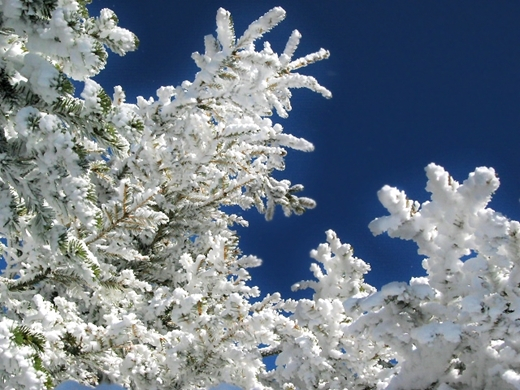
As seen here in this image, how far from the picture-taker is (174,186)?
699 centimetres

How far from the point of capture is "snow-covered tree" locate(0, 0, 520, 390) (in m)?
3.08

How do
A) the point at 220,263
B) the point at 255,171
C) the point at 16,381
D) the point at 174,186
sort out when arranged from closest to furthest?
the point at 16,381
the point at 220,263
the point at 174,186
the point at 255,171

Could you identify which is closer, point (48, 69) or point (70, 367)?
point (48, 69)

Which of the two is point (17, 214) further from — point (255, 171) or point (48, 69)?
point (255, 171)

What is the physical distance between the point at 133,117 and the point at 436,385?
314 cm

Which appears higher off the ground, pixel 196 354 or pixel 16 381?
pixel 196 354

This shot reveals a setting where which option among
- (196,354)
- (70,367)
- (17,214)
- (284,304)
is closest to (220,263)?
(284,304)

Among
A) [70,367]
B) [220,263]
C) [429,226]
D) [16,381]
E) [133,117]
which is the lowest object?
[16,381]

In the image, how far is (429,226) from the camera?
363 centimetres

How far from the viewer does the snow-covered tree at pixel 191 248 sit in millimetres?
3082

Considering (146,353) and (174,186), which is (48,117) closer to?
(146,353)

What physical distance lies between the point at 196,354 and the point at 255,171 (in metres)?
3.72

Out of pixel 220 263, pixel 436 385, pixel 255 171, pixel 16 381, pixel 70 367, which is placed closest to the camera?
pixel 16 381

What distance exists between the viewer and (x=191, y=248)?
7.79m
